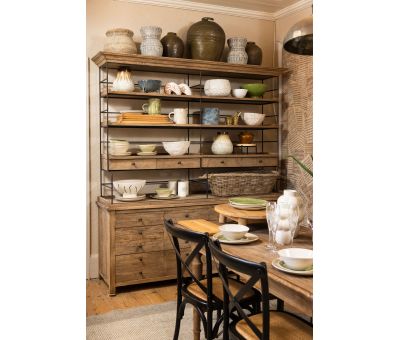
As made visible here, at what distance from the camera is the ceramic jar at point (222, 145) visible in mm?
4113

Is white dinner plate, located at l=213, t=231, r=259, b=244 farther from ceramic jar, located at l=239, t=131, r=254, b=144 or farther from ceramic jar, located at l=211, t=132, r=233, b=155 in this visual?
ceramic jar, located at l=239, t=131, r=254, b=144

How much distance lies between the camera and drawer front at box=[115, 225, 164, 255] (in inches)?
141

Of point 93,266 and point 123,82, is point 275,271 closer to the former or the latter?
point 123,82

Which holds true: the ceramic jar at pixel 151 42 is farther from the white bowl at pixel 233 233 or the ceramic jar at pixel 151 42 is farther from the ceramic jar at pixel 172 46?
the white bowl at pixel 233 233

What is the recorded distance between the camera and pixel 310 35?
220 centimetres

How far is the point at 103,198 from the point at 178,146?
79 centimetres

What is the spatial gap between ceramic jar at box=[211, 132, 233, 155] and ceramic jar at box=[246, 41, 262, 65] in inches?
32.5

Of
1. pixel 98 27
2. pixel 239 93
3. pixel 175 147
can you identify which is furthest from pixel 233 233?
pixel 98 27

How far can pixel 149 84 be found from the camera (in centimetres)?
382

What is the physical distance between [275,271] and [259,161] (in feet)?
8.39

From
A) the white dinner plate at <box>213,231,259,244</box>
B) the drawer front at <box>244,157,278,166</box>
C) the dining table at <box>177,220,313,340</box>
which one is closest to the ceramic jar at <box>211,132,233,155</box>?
the drawer front at <box>244,157,278,166</box>
